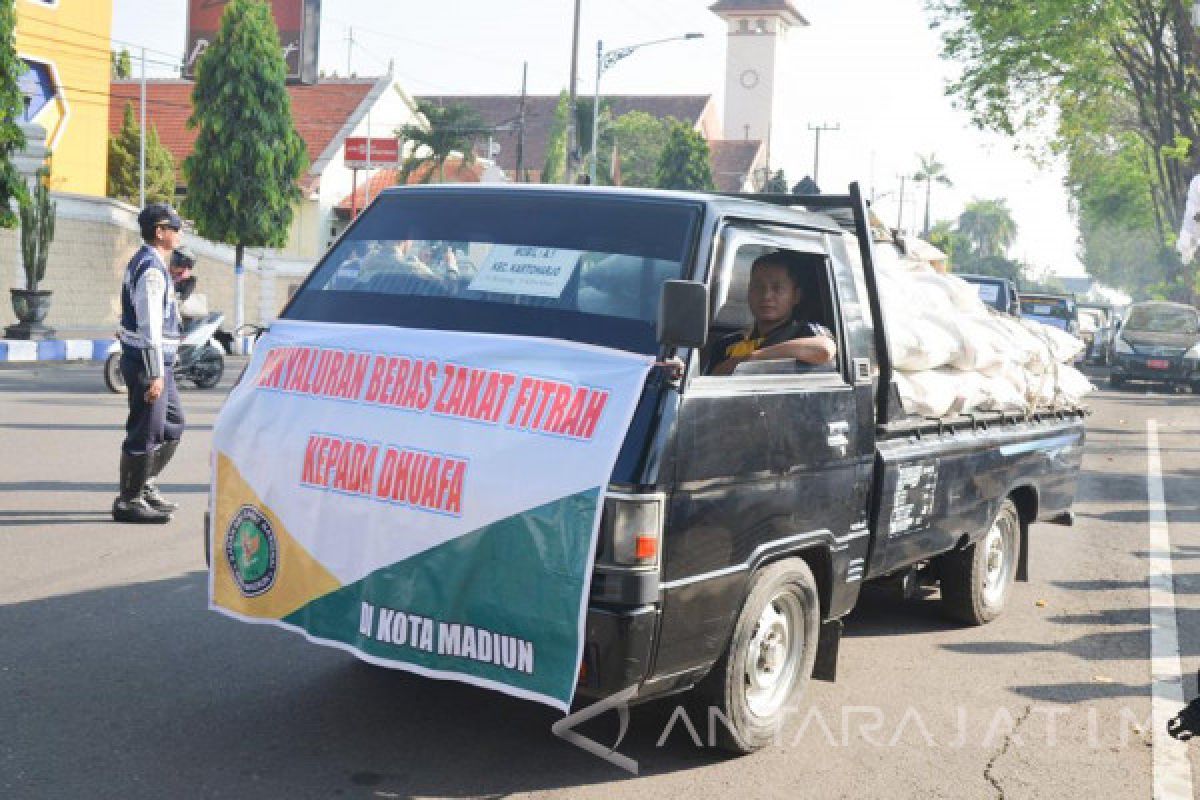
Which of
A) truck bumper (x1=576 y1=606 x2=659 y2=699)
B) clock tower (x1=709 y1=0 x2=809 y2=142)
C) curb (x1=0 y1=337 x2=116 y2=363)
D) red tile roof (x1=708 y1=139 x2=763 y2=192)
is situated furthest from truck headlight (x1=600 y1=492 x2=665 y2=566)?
clock tower (x1=709 y1=0 x2=809 y2=142)

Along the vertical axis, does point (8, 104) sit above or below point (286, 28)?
below

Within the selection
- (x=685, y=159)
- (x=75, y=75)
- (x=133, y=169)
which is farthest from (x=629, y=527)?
(x=685, y=159)

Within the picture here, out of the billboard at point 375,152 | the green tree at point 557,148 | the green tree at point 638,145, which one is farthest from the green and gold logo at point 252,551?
the green tree at point 638,145

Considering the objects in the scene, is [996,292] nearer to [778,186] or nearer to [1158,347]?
[1158,347]

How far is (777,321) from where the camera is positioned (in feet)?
18.0

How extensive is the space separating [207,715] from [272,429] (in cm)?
113

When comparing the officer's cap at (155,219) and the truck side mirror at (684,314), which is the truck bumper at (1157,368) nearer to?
the officer's cap at (155,219)

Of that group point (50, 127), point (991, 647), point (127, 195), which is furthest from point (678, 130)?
point (991, 647)

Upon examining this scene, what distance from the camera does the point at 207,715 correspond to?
493 cm

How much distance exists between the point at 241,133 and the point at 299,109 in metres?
29.9

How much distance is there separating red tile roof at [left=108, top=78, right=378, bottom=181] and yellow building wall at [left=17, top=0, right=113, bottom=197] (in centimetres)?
1884

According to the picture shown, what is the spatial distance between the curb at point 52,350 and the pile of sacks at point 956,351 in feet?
54.9

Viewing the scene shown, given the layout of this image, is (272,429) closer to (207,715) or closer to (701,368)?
(207,715)

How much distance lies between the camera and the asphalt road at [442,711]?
4.48m
